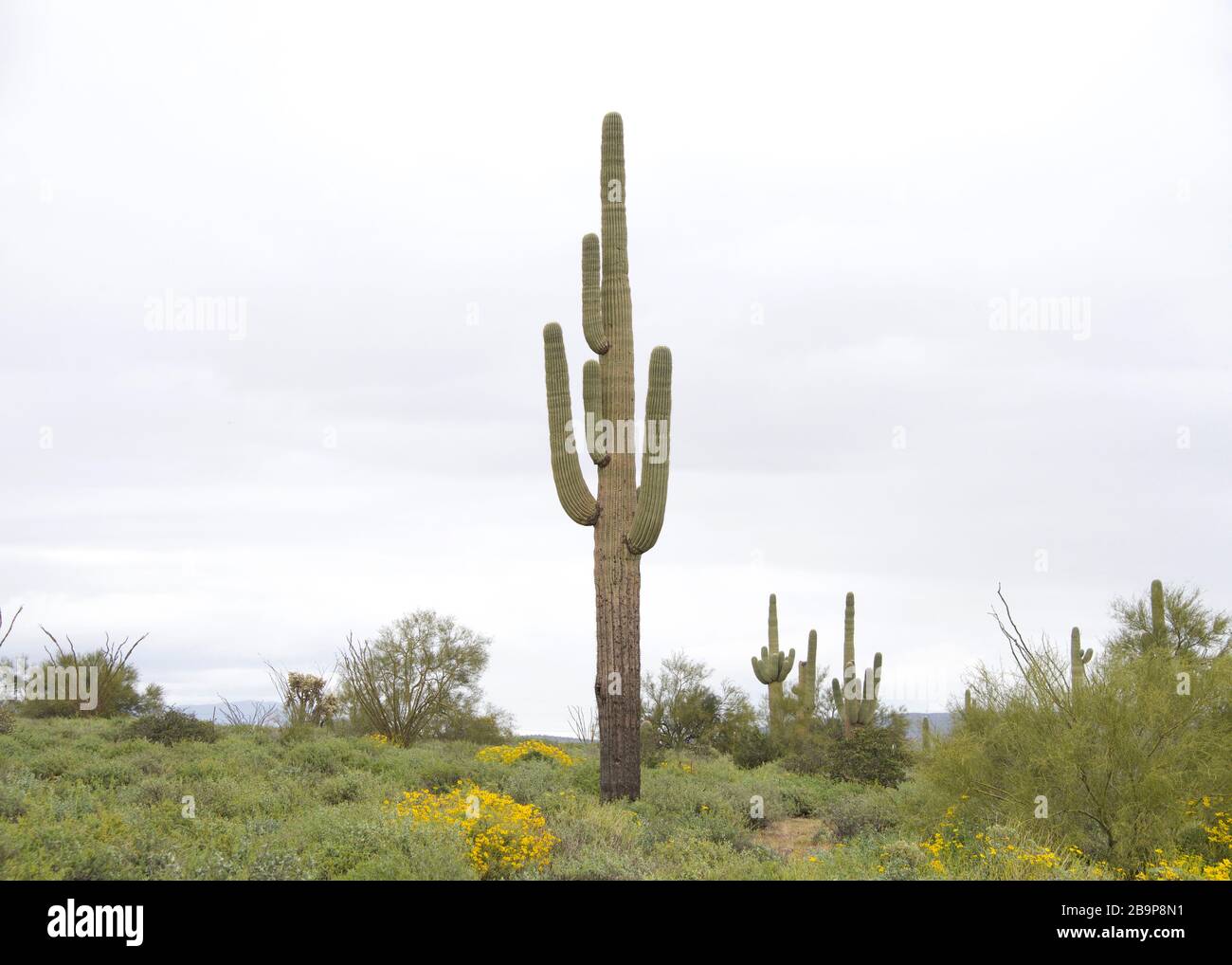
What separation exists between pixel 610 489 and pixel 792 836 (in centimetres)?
577

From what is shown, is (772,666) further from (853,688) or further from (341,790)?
(341,790)

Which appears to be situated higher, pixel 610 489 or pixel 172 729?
pixel 610 489

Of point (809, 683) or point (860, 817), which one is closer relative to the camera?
point (860, 817)

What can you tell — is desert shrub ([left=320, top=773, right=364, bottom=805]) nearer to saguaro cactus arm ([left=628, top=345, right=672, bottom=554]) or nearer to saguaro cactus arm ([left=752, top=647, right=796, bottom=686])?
saguaro cactus arm ([left=628, top=345, right=672, bottom=554])

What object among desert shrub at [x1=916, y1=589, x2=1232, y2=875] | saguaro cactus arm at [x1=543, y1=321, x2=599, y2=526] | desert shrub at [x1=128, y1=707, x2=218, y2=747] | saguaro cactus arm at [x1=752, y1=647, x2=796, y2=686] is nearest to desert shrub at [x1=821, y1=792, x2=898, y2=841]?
desert shrub at [x1=916, y1=589, x2=1232, y2=875]

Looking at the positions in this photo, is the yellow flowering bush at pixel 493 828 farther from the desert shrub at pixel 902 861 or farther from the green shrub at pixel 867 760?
the green shrub at pixel 867 760

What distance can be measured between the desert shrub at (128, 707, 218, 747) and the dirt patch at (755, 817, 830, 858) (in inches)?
434

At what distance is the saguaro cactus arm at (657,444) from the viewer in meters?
14.6

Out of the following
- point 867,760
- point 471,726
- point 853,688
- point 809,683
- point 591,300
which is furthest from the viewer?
point 809,683

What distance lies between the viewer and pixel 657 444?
1462 cm

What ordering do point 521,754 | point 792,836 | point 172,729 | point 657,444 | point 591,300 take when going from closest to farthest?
1. point 657,444
2. point 792,836
3. point 591,300
4. point 172,729
5. point 521,754

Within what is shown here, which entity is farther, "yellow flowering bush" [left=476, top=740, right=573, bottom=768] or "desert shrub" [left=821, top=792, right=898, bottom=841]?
"yellow flowering bush" [left=476, top=740, right=573, bottom=768]

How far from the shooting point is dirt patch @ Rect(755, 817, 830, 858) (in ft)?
43.7

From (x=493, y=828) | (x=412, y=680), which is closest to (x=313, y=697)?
(x=412, y=680)
